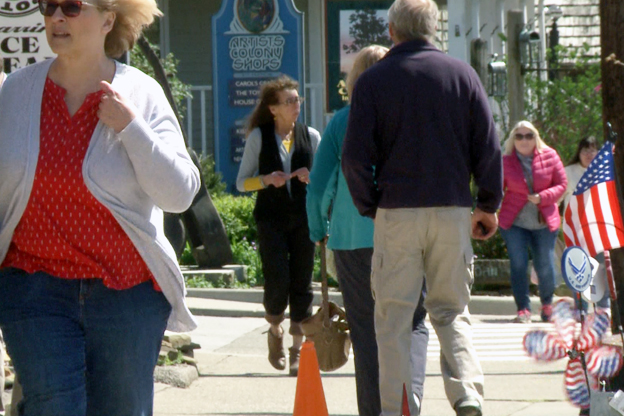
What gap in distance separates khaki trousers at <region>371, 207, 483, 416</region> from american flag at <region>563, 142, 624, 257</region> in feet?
2.83

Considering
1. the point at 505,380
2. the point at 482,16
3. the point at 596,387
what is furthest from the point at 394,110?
the point at 482,16

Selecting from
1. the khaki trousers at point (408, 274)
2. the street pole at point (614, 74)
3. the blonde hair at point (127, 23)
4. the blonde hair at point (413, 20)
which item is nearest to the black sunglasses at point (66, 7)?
the blonde hair at point (127, 23)

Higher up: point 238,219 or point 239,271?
point 238,219

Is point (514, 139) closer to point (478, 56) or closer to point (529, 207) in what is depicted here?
point (529, 207)

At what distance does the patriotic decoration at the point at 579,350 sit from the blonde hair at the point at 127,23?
251 cm

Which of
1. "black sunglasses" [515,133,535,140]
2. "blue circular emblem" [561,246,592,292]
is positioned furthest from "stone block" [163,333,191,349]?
"black sunglasses" [515,133,535,140]

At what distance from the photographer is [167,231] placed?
32.8 feet

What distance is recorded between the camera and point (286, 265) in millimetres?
7715

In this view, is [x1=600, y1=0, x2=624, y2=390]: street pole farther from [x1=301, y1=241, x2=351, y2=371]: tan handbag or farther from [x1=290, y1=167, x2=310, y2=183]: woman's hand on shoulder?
[x1=290, y1=167, x2=310, y2=183]: woman's hand on shoulder

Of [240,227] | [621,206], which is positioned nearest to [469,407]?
[621,206]

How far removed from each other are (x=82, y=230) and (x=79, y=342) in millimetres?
319

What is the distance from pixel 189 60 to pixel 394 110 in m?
15.0

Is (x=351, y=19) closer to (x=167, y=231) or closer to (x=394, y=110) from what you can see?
(x=167, y=231)

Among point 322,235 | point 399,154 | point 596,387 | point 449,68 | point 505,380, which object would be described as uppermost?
point 449,68
